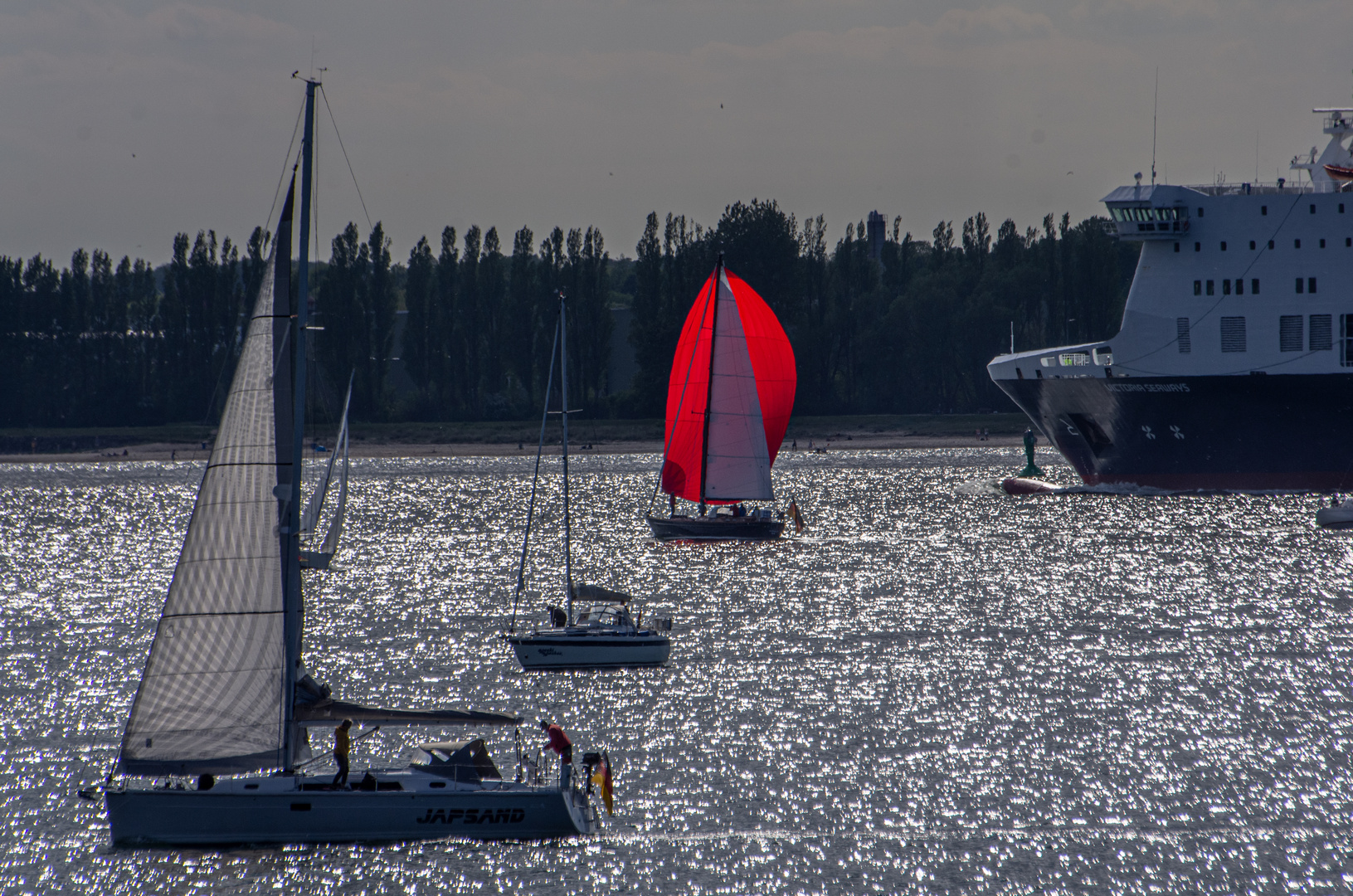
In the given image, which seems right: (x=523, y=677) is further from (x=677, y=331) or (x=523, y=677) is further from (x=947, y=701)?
(x=677, y=331)

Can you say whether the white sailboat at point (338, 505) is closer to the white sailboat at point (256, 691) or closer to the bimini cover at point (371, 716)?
the bimini cover at point (371, 716)

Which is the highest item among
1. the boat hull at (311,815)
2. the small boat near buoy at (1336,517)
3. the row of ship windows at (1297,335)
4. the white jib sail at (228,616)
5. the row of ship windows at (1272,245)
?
the row of ship windows at (1272,245)

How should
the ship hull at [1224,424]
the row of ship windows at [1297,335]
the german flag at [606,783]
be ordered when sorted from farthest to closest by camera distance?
1. the row of ship windows at [1297,335]
2. the ship hull at [1224,424]
3. the german flag at [606,783]

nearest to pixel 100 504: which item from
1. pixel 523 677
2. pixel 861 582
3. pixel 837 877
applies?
pixel 861 582

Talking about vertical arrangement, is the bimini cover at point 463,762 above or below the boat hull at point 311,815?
above

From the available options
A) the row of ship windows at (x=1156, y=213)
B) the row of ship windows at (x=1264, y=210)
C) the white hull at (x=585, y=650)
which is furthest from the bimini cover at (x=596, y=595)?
the row of ship windows at (x=1264, y=210)

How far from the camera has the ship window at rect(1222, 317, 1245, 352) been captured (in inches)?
3179

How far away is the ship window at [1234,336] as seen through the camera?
265ft

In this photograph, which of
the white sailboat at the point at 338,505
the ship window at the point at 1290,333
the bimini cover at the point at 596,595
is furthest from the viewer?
the ship window at the point at 1290,333

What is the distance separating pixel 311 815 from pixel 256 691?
2.30 meters

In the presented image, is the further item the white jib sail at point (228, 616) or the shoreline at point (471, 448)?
the shoreline at point (471, 448)

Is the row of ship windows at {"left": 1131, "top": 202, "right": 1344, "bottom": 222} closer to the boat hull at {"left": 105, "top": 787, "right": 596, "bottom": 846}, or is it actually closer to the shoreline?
the shoreline

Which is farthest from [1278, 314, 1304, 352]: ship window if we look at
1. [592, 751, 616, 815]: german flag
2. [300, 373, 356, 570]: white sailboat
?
[592, 751, 616, 815]: german flag

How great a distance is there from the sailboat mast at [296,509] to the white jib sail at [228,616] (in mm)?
171
